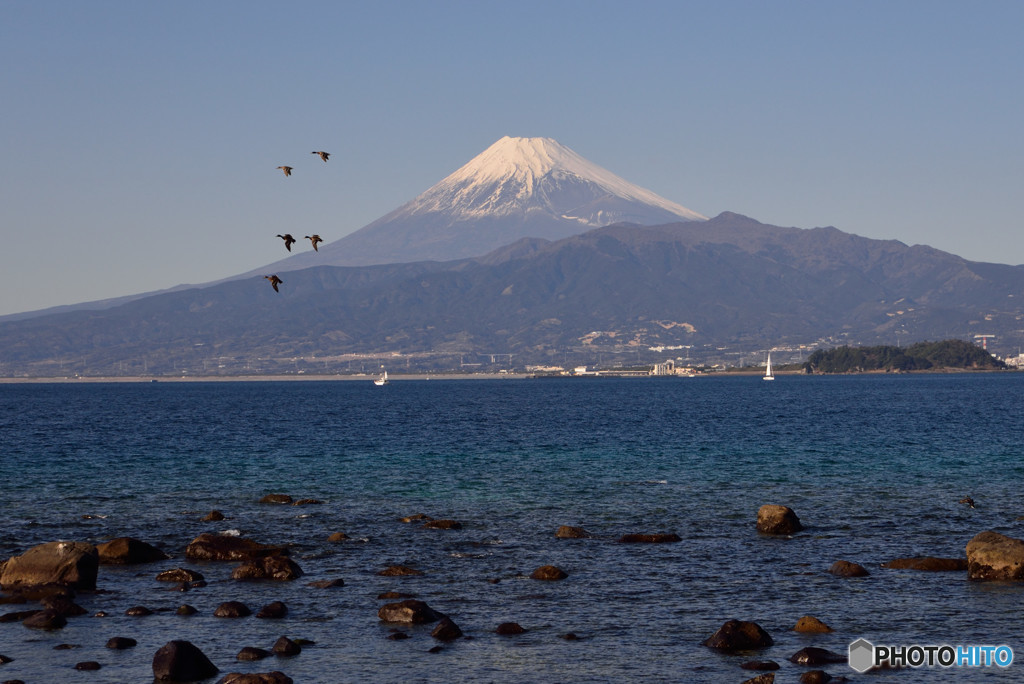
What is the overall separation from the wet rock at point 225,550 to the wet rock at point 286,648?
12.1 metres

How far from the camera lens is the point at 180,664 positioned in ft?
81.2

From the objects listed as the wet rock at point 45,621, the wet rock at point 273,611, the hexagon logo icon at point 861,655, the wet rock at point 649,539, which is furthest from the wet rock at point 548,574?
the wet rock at point 45,621

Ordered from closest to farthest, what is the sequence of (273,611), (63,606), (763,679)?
(763,679)
(273,611)
(63,606)

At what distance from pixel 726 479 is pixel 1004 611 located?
109 ft

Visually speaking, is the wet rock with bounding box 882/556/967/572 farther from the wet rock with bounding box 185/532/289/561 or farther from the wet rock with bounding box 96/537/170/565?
the wet rock with bounding box 96/537/170/565

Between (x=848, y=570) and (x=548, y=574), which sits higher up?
(x=848, y=570)

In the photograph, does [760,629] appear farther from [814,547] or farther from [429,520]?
[429,520]

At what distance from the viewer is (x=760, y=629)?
89.8ft

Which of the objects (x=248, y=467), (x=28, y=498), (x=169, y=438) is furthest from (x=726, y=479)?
(x=169, y=438)

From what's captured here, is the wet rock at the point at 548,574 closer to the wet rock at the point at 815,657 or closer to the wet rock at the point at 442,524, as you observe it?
the wet rock at the point at 815,657

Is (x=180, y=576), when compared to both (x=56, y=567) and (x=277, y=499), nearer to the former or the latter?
(x=56, y=567)

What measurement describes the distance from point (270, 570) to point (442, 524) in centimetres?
1159

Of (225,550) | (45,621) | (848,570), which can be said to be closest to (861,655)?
(848,570)

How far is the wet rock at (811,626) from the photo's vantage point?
92.9ft
